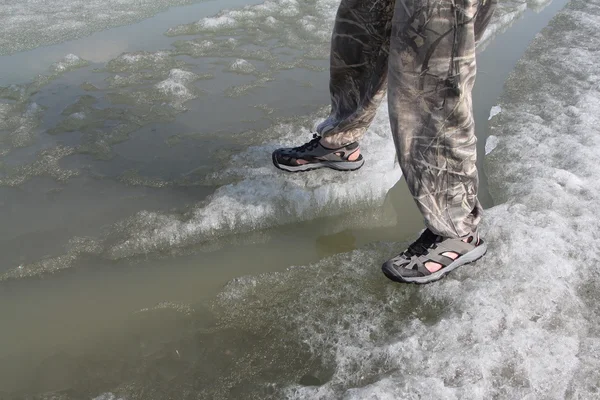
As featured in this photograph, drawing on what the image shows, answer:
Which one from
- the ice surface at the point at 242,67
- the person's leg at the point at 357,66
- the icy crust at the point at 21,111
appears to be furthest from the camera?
the ice surface at the point at 242,67

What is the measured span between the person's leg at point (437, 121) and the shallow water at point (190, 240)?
15 centimetres

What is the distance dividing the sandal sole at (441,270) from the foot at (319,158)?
64 cm

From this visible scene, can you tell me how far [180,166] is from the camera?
2.27 m

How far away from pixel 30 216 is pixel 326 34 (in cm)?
272

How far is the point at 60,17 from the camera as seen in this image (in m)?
4.08

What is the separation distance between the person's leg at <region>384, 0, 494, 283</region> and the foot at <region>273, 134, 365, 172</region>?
0.59m

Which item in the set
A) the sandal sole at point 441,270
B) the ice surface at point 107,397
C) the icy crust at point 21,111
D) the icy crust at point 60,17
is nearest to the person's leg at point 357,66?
the sandal sole at point 441,270

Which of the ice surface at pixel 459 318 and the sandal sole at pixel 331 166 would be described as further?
the sandal sole at pixel 331 166

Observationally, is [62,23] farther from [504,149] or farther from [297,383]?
[297,383]

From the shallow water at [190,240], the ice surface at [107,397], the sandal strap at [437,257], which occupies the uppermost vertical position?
the sandal strap at [437,257]

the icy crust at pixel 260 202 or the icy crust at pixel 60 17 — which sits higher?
the icy crust at pixel 60 17

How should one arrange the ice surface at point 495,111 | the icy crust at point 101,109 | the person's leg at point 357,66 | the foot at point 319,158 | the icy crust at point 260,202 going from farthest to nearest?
the ice surface at point 495,111 < the icy crust at point 101,109 < the foot at point 319,158 < the icy crust at point 260,202 < the person's leg at point 357,66

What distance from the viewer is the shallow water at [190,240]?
1369mm

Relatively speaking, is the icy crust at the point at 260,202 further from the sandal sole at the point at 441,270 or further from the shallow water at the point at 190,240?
the sandal sole at the point at 441,270
